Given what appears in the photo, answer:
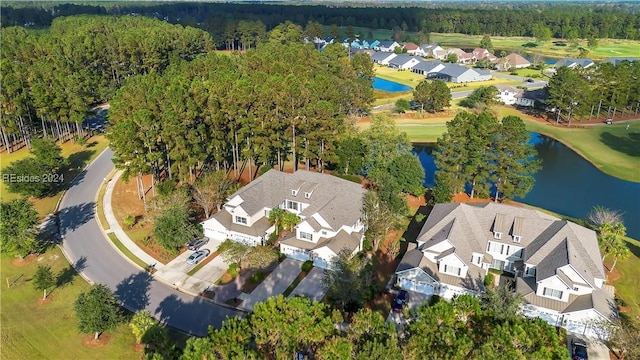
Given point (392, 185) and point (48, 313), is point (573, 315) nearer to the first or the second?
point (392, 185)

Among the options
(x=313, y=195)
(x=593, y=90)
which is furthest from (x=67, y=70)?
(x=593, y=90)

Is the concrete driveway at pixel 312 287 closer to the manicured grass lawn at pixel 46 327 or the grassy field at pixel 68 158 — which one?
the manicured grass lawn at pixel 46 327

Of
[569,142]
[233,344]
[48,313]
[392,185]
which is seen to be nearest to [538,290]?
[392,185]

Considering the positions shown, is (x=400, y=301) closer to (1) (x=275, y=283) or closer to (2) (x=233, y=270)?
(1) (x=275, y=283)

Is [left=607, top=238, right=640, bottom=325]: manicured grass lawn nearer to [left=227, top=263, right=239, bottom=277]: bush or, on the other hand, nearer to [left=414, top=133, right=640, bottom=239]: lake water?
[left=414, top=133, right=640, bottom=239]: lake water

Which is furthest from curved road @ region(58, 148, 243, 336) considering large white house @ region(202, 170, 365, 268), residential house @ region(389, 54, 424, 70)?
residential house @ region(389, 54, 424, 70)

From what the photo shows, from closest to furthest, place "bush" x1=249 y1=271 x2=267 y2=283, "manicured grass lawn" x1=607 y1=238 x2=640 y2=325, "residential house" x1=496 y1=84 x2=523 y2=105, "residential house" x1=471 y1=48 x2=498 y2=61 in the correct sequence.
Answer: "manicured grass lawn" x1=607 y1=238 x2=640 y2=325
"bush" x1=249 y1=271 x2=267 y2=283
"residential house" x1=496 y1=84 x2=523 y2=105
"residential house" x1=471 y1=48 x2=498 y2=61
